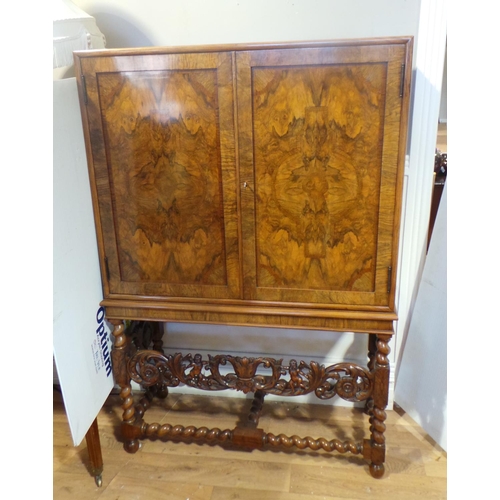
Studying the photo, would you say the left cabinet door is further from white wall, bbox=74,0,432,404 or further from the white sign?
white wall, bbox=74,0,432,404

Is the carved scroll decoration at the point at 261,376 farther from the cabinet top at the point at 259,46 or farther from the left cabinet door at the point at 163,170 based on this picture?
the cabinet top at the point at 259,46

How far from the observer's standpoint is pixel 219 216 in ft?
4.80

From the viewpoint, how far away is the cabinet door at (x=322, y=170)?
1280 mm

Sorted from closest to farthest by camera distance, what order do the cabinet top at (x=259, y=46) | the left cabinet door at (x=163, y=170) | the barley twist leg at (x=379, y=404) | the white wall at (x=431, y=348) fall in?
the cabinet top at (x=259, y=46)
the left cabinet door at (x=163, y=170)
the barley twist leg at (x=379, y=404)
the white wall at (x=431, y=348)

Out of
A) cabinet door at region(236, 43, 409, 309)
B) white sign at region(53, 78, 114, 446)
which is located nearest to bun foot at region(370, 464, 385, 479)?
cabinet door at region(236, 43, 409, 309)

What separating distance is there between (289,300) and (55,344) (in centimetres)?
72

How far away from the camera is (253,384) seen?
1.66 meters

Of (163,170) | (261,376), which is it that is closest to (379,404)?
(261,376)

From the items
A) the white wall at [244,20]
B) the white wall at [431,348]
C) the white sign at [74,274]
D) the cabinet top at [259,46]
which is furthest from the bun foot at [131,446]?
the white wall at [244,20]

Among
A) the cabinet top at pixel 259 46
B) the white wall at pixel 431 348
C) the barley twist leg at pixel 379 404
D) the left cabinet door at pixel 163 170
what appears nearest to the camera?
the cabinet top at pixel 259 46

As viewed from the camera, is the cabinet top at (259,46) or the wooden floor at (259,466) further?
the wooden floor at (259,466)

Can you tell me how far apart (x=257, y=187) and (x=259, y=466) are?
1.03 metres

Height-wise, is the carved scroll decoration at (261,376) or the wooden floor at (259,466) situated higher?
the carved scroll decoration at (261,376)
